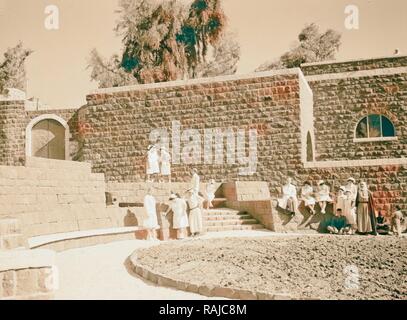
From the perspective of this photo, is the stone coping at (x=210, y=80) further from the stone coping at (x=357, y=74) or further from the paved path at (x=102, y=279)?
the paved path at (x=102, y=279)

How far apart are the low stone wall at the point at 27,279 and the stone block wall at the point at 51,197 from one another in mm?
5023

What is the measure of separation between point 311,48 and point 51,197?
808 inches

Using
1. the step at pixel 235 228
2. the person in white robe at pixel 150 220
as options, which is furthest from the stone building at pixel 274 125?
the person in white robe at pixel 150 220

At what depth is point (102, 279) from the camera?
681 cm

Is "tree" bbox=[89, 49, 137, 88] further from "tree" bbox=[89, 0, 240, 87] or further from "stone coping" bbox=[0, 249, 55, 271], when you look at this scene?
"stone coping" bbox=[0, 249, 55, 271]

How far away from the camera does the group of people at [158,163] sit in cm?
1769

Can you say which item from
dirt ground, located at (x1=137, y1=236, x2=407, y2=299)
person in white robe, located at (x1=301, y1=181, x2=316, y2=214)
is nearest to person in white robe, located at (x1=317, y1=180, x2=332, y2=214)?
person in white robe, located at (x1=301, y1=181, x2=316, y2=214)

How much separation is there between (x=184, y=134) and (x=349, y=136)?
608 centimetres

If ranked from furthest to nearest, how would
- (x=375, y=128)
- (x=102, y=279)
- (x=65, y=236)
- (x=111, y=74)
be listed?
1. (x=111, y=74)
2. (x=375, y=128)
3. (x=65, y=236)
4. (x=102, y=279)

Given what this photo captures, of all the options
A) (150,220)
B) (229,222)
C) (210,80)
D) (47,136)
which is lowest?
(229,222)

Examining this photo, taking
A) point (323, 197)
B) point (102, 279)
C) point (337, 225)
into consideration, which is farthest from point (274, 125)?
point (102, 279)

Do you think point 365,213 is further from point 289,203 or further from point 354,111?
point 354,111

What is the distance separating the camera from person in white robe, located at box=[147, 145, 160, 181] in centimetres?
1766

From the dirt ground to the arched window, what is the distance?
8.81 m
